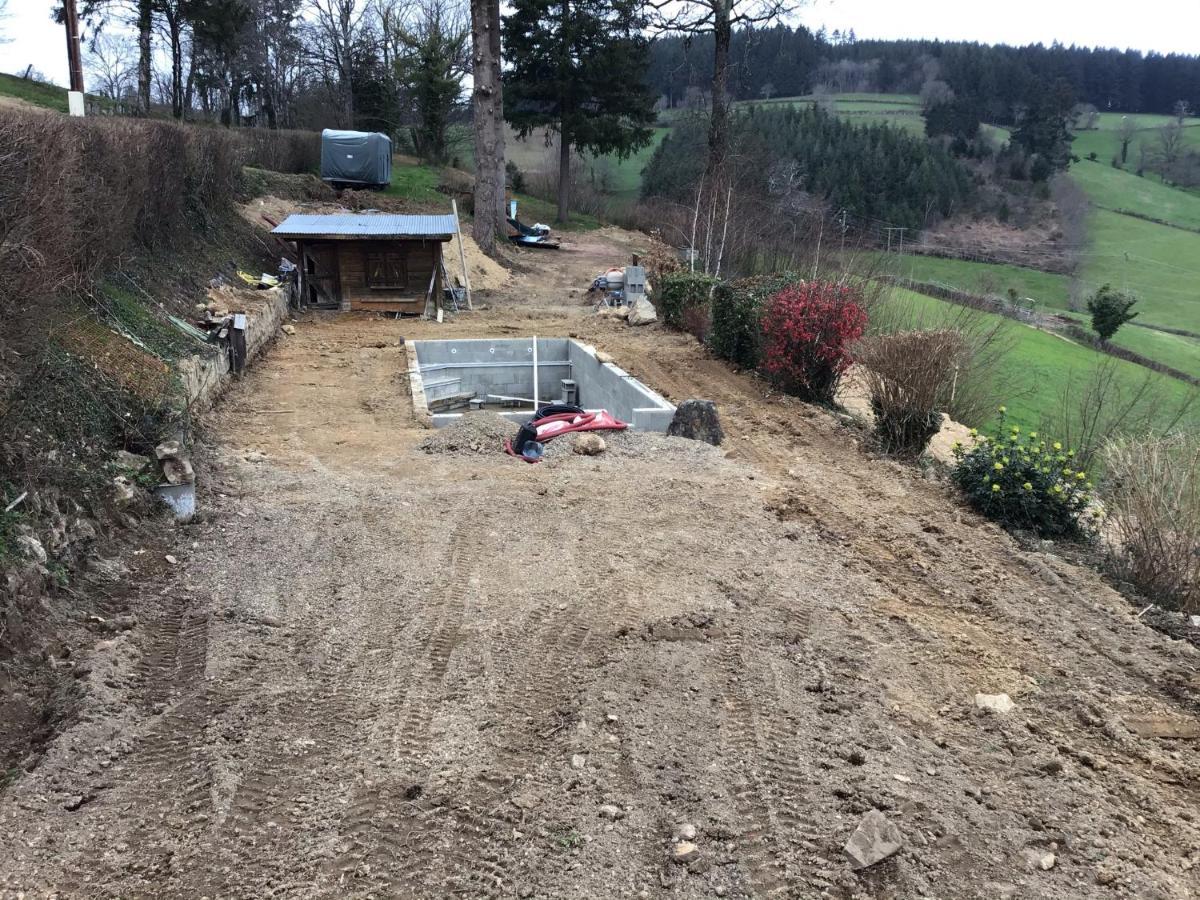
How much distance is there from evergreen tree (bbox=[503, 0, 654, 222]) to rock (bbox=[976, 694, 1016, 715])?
30.8 m

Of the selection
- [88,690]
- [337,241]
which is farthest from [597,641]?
[337,241]

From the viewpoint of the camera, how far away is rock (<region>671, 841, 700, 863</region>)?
3.20 metres

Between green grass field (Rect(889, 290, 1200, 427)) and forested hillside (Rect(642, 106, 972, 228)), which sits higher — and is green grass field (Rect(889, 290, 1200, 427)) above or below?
below

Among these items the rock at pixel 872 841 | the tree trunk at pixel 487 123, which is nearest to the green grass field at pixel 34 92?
the tree trunk at pixel 487 123

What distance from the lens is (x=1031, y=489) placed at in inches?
272

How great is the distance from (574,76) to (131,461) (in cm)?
3008

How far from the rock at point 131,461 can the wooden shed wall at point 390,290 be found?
1224 cm

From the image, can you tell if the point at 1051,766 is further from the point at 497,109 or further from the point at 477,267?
the point at 497,109

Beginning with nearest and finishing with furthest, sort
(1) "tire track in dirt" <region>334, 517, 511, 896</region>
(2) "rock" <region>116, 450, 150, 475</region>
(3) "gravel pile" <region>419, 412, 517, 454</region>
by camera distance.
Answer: (1) "tire track in dirt" <region>334, 517, 511, 896</region> < (2) "rock" <region>116, 450, 150, 475</region> < (3) "gravel pile" <region>419, 412, 517, 454</region>

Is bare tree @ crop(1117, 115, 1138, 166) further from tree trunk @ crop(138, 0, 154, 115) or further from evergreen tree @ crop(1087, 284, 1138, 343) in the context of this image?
tree trunk @ crop(138, 0, 154, 115)

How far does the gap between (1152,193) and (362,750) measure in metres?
79.8

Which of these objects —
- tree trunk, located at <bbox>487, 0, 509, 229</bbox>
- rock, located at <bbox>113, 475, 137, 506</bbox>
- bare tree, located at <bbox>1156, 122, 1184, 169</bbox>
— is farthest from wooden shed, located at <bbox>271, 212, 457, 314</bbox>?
bare tree, located at <bbox>1156, 122, 1184, 169</bbox>

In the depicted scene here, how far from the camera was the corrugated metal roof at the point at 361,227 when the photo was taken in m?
17.0

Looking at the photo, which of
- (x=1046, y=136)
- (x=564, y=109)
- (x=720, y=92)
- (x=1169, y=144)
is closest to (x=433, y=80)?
(x=564, y=109)
